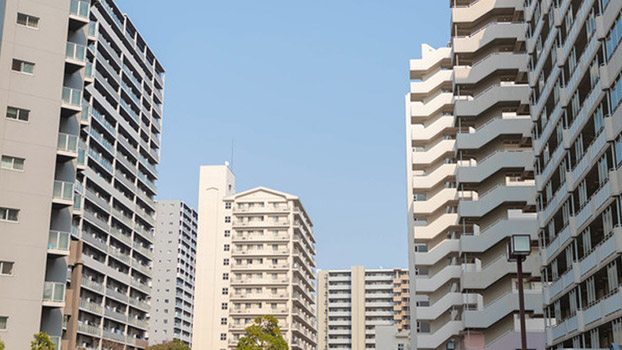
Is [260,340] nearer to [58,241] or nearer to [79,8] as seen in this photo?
[58,241]

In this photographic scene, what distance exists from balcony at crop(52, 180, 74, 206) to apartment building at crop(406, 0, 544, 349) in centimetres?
2952

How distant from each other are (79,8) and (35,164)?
38.0 feet

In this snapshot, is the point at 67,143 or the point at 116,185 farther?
the point at 116,185

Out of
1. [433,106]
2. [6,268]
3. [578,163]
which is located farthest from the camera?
[433,106]

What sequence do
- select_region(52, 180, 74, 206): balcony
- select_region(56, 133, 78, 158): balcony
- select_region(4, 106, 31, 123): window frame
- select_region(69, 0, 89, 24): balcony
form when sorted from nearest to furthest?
select_region(4, 106, 31, 123): window frame < select_region(52, 180, 74, 206): balcony < select_region(56, 133, 78, 158): balcony < select_region(69, 0, 89, 24): balcony

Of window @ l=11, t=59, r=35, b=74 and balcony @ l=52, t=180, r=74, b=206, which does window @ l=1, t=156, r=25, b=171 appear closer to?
balcony @ l=52, t=180, r=74, b=206

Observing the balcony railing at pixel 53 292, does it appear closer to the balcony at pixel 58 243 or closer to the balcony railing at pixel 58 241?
the balcony at pixel 58 243

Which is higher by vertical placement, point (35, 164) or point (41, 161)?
point (41, 161)

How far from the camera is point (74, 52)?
167 feet

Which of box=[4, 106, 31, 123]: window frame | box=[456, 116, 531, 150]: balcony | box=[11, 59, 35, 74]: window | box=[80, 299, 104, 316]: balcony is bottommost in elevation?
box=[80, 299, 104, 316]: balcony

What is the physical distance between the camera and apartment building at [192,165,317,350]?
130 m

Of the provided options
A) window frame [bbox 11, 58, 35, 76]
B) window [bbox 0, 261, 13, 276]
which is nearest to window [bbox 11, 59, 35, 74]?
window frame [bbox 11, 58, 35, 76]

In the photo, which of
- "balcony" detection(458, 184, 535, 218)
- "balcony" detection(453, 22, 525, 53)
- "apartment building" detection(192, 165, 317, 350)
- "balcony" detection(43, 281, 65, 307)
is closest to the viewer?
"balcony" detection(43, 281, 65, 307)

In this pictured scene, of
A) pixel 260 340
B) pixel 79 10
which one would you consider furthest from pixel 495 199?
pixel 260 340
